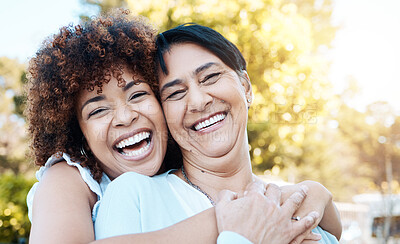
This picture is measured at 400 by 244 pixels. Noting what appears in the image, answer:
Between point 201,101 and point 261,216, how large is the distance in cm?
71

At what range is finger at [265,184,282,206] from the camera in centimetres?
164

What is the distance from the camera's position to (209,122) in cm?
195

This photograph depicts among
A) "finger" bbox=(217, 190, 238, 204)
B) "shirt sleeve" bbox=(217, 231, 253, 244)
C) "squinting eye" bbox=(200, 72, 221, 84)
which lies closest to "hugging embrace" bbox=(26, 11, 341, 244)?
"squinting eye" bbox=(200, 72, 221, 84)

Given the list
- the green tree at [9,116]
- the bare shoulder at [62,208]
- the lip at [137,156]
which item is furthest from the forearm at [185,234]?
the green tree at [9,116]

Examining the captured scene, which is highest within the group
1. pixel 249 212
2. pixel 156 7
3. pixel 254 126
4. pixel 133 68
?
pixel 156 7

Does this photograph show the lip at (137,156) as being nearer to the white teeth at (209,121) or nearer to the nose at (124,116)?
the nose at (124,116)

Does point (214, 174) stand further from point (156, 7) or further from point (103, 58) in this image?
point (156, 7)

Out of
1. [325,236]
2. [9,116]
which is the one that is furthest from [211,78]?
[9,116]

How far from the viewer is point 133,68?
200cm

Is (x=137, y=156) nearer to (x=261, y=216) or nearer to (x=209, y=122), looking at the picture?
(x=209, y=122)

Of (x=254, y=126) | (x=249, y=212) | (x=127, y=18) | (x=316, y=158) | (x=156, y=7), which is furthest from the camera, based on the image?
(x=316, y=158)

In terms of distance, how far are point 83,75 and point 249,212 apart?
1.18 m

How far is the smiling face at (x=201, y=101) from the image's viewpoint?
193 cm

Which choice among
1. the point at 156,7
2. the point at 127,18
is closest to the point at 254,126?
the point at 156,7
